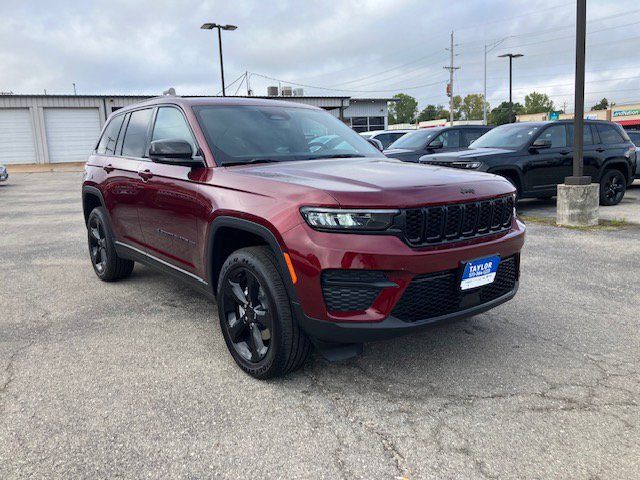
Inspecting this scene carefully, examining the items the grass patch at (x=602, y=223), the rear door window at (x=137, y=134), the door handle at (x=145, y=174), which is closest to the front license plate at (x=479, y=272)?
the door handle at (x=145, y=174)

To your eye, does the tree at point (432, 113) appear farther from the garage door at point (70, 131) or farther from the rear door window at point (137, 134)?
the rear door window at point (137, 134)

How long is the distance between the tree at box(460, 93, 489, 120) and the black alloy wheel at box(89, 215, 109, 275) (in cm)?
12100

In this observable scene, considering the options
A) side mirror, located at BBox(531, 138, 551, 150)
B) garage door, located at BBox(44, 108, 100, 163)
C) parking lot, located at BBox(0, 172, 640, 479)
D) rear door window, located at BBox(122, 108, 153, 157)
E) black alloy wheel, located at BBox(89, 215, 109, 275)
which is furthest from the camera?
garage door, located at BBox(44, 108, 100, 163)

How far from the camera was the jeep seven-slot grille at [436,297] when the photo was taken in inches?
109

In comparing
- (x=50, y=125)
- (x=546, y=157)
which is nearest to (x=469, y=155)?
(x=546, y=157)

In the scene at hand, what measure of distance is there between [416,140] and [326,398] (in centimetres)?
1041

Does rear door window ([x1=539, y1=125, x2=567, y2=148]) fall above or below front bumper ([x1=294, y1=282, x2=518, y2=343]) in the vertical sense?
above

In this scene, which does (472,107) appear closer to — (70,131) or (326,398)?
(70,131)

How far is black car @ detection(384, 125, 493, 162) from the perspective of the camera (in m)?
12.0

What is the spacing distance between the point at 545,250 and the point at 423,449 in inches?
194

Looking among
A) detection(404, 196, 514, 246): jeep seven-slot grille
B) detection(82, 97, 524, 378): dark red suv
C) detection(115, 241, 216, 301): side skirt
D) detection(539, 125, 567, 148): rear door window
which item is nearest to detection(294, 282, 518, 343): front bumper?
detection(82, 97, 524, 378): dark red suv

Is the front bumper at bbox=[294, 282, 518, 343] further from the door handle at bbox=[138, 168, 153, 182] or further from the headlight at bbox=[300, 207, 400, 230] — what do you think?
the door handle at bbox=[138, 168, 153, 182]

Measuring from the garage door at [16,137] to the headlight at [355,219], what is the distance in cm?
3545

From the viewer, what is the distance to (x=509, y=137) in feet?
33.5
